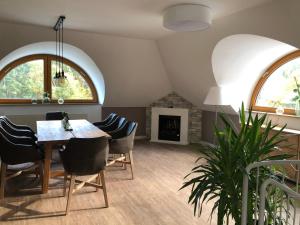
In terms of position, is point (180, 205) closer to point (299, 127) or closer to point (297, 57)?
point (299, 127)

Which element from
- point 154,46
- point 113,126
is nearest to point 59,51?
point 154,46

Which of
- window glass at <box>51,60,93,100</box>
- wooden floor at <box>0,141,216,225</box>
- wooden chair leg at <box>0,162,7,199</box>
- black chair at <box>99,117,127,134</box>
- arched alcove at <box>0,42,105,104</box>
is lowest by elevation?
wooden floor at <box>0,141,216,225</box>

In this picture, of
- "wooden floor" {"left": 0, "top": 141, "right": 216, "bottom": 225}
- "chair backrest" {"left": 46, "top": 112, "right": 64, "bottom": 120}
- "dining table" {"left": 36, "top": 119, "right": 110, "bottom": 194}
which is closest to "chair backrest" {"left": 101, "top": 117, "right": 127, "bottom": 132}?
"dining table" {"left": 36, "top": 119, "right": 110, "bottom": 194}

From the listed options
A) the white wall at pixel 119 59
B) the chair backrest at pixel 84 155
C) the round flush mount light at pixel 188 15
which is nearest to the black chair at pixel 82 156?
the chair backrest at pixel 84 155

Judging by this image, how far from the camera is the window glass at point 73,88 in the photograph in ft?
23.4

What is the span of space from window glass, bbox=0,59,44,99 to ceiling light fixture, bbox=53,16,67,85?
1.38 feet

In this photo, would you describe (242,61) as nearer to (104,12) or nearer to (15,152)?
(104,12)

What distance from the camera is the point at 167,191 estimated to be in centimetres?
409

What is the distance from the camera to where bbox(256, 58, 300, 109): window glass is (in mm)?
5267

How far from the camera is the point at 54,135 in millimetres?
3963

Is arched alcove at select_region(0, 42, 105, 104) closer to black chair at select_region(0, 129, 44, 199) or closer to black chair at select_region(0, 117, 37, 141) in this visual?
black chair at select_region(0, 117, 37, 141)

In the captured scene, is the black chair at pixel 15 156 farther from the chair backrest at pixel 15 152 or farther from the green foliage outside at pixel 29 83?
the green foliage outside at pixel 29 83

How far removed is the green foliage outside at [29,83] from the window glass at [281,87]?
452cm

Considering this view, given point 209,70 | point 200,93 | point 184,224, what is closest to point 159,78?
point 200,93
